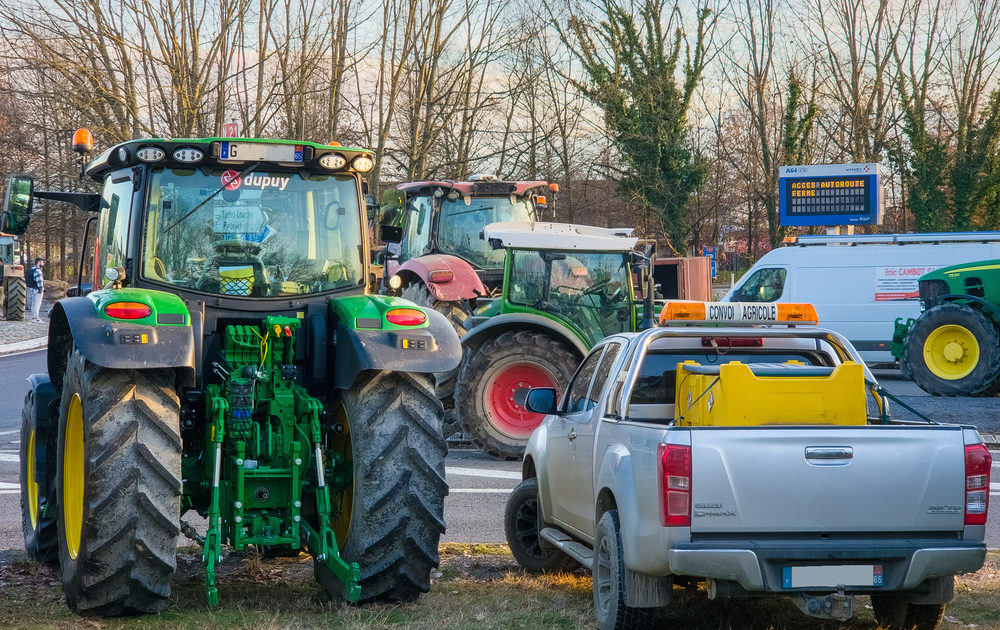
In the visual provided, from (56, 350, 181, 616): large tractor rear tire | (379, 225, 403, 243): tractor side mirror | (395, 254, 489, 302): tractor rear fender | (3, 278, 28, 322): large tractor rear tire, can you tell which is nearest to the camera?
(56, 350, 181, 616): large tractor rear tire

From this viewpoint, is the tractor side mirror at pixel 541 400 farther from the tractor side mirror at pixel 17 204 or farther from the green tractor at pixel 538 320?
the green tractor at pixel 538 320

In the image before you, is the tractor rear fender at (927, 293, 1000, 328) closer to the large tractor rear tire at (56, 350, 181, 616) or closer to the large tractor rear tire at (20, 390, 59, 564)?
the large tractor rear tire at (20, 390, 59, 564)

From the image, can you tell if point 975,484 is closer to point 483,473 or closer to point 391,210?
point 483,473

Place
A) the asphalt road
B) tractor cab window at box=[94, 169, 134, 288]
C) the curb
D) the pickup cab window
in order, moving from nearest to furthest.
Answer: tractor cab window at box=[94, 169, 134, 288], the pickup cab window, the asphalt road, the curb

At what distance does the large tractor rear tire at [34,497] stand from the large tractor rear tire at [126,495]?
1510 mm

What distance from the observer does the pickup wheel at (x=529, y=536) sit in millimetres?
7449

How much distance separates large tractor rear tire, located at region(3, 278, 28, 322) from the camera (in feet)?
109

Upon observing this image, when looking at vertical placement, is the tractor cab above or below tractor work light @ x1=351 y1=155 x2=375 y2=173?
below

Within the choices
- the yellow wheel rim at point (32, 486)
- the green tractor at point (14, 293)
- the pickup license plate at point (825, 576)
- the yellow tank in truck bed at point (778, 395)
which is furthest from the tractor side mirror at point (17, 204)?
the green tractor at point (14, 293)

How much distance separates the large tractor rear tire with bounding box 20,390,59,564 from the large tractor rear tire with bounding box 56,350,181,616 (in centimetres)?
151

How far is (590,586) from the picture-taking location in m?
6.99

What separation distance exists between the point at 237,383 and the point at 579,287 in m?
6.86

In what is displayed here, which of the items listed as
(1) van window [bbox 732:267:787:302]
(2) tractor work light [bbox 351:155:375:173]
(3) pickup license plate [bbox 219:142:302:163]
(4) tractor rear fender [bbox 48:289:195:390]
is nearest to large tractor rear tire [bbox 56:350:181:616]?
(4) tractor rear fender [bbox 48:289:195:390]

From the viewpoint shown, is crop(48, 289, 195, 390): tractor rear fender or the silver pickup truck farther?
crop(48, 289, 195, 390): tractor rear fender
